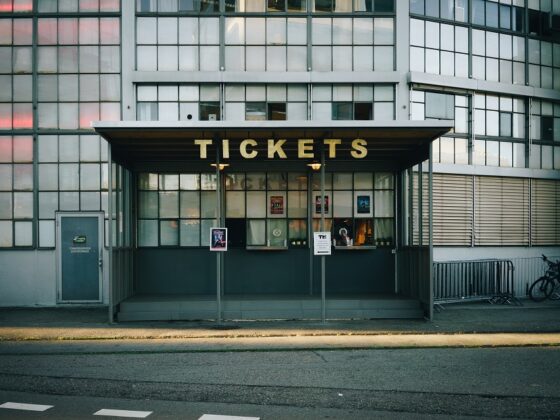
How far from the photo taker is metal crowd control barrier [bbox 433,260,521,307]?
18000 mm

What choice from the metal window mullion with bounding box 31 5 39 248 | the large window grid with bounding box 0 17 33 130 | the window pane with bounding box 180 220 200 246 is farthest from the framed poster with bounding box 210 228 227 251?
the large window grid with bounding box 0 17 33 130

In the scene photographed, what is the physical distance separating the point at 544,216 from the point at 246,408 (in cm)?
1685

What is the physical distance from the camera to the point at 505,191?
2112 cm

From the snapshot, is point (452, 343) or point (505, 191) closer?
point (452, 343)

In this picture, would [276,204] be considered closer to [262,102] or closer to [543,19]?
[262,102]

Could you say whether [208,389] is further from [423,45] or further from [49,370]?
[423,45]

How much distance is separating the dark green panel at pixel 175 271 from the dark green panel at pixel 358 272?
2.99 meters

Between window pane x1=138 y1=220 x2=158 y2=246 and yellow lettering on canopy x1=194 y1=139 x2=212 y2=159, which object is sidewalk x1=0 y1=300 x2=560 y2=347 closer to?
window pane x1=138 y1=220 x2=158 y2=246

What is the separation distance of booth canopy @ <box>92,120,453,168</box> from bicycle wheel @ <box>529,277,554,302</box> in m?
5.76

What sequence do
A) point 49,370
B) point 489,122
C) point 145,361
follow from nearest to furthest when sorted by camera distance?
point 49,370
point 145,361
point 489,122

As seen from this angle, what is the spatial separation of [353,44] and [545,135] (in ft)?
25.3

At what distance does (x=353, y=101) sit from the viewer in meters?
19.3

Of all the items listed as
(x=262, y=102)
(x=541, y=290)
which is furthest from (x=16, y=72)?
(x=541, y=290)

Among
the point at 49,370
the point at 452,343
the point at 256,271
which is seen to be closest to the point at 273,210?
the point at 256,271
